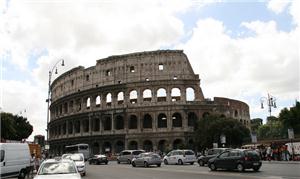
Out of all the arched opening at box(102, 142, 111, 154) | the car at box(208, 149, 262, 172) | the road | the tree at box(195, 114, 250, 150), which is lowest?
the road

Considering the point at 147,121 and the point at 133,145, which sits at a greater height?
the point at 147,121

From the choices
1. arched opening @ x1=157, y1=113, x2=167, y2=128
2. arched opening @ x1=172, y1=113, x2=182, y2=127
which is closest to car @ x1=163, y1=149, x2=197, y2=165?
arched opening @ x1=157, y1=113, x2=167, y2=128

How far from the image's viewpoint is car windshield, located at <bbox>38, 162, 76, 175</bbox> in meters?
→ 13.4

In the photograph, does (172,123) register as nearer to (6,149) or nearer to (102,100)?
(102,100)

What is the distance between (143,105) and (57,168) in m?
52.4

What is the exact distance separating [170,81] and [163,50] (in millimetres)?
5692

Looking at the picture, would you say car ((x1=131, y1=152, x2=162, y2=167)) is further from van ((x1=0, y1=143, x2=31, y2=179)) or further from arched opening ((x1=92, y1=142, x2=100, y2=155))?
arched opening ((x1=92, y1=142, x2=100, y2=155))

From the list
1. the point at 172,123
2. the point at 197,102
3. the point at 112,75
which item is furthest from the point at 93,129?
the point at 197,102

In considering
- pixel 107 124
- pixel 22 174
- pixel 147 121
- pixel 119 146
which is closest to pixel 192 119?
pixel 147 121

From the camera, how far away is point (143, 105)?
65938mm

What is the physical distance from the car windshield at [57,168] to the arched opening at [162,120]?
5233 cm

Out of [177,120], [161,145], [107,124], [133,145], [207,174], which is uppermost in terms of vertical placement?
[177,120]

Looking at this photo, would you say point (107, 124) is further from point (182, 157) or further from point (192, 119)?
point (182, 157)

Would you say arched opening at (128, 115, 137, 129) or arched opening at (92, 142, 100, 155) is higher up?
arched opening at (128, 115, 137, 129)
